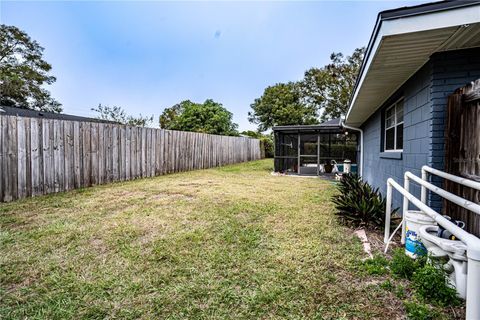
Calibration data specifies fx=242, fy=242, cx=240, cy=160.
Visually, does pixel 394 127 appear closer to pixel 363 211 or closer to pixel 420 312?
pixel 363 211

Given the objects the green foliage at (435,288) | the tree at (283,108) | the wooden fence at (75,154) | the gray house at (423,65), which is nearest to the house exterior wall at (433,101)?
the gray house at (423,65)

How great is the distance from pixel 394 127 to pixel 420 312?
4.21m

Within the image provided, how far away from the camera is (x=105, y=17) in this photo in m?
8.59

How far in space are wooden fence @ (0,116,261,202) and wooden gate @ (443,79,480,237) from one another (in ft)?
22.9

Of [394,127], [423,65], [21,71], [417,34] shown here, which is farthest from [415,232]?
[21,71]

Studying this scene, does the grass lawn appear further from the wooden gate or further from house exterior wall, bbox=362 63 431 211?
house exterior wall, bbox=362 63 431 211

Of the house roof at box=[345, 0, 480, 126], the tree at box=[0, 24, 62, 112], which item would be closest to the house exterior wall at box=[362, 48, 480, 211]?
the house roof at box=[345, 0, 480, 126]

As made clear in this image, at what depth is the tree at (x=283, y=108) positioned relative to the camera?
2650cm

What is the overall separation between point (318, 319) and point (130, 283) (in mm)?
1535

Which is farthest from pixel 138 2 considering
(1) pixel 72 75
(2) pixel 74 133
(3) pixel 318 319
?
(1) pixel 72 75

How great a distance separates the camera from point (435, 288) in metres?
1.75

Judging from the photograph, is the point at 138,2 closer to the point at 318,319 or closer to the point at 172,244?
the point at 172,244

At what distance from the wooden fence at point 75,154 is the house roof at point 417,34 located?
6.28 metres

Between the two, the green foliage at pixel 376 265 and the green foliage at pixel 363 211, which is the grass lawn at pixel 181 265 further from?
the green foliage at pixel 363 211
